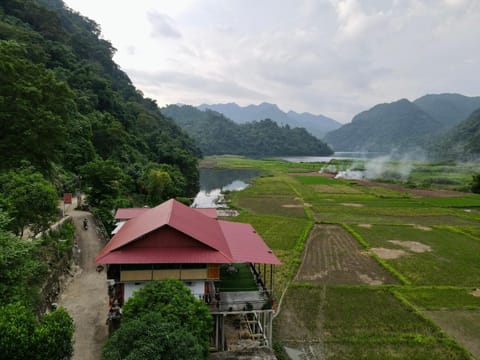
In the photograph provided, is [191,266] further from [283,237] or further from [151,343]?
[283,237]

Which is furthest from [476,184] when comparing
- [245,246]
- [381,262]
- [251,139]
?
[251,139]

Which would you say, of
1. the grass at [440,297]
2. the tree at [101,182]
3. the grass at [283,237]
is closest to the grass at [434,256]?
the grass at [440,297]

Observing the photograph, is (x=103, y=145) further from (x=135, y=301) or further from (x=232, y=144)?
(x=232, y=144)

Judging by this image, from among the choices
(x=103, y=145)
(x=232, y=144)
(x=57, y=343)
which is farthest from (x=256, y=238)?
(x=232, y=144)

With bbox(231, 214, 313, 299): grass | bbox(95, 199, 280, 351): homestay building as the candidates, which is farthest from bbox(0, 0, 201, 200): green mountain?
bbox(231, 214, 313, 299): grass

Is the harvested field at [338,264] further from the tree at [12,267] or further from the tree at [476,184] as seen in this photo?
the tree at [476,184]

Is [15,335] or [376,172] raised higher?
[376,172]
